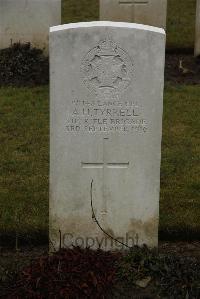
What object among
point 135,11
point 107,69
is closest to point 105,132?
point 107,69

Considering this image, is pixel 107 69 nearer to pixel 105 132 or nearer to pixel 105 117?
pixel 105 117

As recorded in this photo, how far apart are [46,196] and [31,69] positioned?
156 inches

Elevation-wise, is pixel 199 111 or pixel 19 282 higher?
pixel 199 111

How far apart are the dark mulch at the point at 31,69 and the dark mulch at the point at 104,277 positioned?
507 cm

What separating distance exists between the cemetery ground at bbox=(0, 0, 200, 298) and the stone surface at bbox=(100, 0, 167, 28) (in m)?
0.72

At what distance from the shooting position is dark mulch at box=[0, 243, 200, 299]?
4430mm

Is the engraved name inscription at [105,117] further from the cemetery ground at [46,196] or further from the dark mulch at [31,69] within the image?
the dark mulch at [31,69]

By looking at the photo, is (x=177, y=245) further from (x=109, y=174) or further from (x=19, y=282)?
(x=19, y=282)

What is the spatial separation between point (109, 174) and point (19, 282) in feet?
3.17

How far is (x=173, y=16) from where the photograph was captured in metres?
13.8

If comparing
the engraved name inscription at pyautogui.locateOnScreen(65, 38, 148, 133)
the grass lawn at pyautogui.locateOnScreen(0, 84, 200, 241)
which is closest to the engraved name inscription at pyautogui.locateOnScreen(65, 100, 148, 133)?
the engraved name inscription at pyautogui.locateOnScreen(65, 38, 148, 133)

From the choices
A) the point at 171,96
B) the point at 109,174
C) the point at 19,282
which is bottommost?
the point at 19,282

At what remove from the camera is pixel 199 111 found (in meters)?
8.54

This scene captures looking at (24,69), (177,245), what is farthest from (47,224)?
(24,69)
